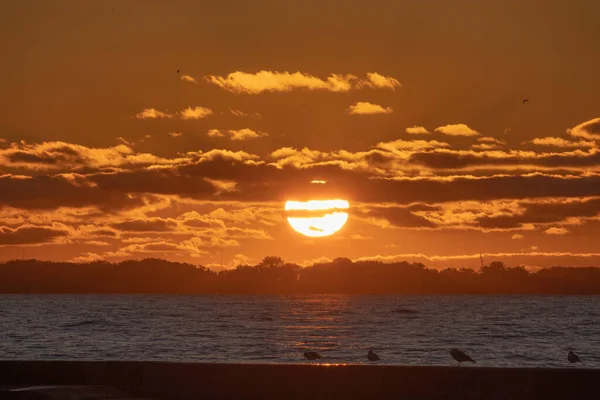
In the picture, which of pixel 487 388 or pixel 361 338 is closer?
pixel 487 388

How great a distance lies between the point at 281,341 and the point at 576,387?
6725 cm

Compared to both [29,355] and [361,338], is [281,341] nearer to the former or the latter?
[361,338]

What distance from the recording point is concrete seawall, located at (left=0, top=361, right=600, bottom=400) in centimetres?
1627

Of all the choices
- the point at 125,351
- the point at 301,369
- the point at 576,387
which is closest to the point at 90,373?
the point at 301,369

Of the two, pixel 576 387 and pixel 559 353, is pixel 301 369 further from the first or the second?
A: pixel 559 353

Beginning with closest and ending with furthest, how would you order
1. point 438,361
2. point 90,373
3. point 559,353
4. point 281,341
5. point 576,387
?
point 576,387 < point 90,373 < point 438,361 < point 559,353 < point 281,341

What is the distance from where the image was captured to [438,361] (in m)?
60.1

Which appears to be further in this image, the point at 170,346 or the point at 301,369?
the point at 170,346

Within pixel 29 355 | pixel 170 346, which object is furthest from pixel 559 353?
pixel 29 355

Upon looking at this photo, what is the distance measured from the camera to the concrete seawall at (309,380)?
16.3 metres

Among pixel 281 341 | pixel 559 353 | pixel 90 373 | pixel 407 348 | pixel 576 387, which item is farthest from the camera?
pixel 281 341

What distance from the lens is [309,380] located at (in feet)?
54.8

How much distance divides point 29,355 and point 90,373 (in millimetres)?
48977

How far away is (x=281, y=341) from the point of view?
271ft
